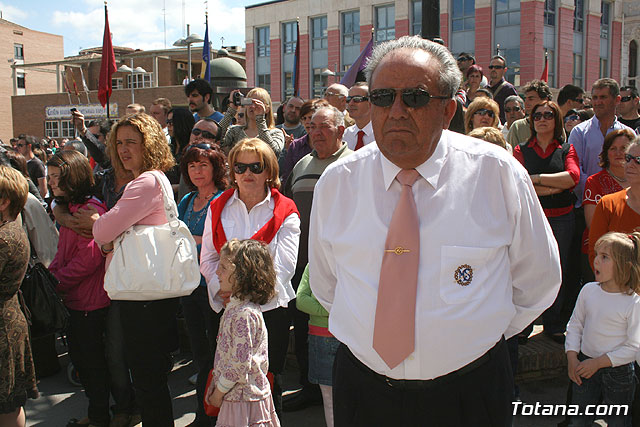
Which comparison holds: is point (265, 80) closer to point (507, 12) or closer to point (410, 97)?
point (507, 12)

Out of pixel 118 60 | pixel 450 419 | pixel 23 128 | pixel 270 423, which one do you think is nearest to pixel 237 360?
pixel 270 423

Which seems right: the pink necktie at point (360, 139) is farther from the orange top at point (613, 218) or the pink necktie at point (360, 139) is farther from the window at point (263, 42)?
the window at point (263, 42)

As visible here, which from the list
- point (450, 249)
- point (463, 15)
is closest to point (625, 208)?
point (450, 249)

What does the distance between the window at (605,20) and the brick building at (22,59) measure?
50795mm

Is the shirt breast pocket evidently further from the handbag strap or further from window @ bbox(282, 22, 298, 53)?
window @ bbox(282, 22, 298, 53)

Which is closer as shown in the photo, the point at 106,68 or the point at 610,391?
the point at 610,391

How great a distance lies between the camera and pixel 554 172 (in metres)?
5.14

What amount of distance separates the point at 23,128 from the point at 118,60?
10129 millimetres

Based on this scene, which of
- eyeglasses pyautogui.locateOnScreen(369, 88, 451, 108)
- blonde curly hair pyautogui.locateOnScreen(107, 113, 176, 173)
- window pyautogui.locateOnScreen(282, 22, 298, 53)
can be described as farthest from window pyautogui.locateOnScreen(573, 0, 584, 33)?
eyeglasses pyautogui.locateOnScreen(369, 88, 451, 108)

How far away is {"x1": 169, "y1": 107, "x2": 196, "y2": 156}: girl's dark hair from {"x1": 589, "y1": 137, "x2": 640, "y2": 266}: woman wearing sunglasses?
13.9 ft

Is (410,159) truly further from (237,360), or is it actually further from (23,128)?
(23,128)

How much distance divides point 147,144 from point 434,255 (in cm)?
267

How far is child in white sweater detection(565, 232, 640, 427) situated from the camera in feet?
11.9

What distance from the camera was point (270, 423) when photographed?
3461mm
